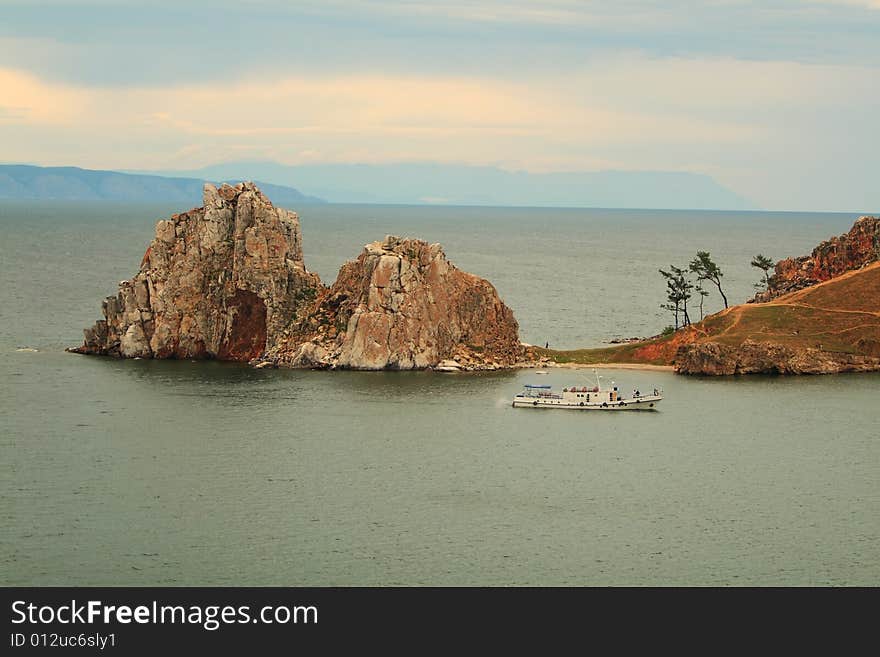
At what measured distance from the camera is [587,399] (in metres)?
145

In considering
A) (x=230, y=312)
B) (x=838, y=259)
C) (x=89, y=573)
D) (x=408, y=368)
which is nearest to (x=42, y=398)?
(x=230, y=312)

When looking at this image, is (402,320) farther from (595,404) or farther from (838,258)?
(838,258)

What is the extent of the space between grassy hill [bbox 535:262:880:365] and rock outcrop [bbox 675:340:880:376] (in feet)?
4.86

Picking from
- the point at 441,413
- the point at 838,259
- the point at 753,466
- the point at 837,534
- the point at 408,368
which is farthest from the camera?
the point at 838,259

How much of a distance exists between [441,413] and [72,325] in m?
85.1

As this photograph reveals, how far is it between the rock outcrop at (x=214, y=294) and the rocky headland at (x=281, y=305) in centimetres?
14

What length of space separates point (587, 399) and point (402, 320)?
28.4 metres

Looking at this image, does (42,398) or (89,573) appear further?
(42,398)

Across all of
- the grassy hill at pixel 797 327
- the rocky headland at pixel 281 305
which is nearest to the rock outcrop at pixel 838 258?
the grassy hill at pixel 797 327

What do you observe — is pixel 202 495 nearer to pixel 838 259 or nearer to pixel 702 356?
pixel 702 356

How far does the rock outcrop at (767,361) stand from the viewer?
532 feet

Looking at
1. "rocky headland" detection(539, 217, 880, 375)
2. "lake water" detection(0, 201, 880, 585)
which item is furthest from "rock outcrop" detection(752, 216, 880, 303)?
"lake water" detection(0, 201, 880, 585)

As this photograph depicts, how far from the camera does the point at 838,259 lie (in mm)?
187875

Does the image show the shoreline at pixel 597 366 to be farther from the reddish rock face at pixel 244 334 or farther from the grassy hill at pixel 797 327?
the reddish rock face at pixel 244 334
